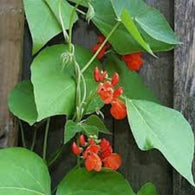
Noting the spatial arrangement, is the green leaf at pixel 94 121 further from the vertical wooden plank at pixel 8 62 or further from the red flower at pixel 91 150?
the vertical wooden plank at pixel 8 62

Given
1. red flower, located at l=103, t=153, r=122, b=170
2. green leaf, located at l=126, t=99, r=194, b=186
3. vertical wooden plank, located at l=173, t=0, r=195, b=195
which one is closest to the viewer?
green leaf, located at l=126, t=99, r=194, b=186

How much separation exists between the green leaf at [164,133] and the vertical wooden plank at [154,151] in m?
0.21

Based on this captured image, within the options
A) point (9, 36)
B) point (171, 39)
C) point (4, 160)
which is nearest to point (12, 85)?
point (9, 36)

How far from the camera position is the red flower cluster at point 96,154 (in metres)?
1.00

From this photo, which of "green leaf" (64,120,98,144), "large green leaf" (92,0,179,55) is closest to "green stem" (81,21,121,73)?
"large green leaf" (92,0,179,55)

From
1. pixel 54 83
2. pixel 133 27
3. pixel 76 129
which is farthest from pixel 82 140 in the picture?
pixel 133 27

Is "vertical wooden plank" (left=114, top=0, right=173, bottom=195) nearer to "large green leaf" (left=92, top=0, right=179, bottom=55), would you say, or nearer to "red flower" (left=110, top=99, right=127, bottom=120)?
"large green leaf" (left=92, top=0, right=179, bottom=55)

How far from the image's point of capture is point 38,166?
1.05 metres

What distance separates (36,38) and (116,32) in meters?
0.17

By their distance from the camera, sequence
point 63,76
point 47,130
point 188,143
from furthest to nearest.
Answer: point 47,130, point 63,76, point 188,143

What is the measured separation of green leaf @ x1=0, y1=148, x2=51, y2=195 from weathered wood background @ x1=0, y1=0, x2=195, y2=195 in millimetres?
158

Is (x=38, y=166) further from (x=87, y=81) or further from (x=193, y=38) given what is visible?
(x=193, y=38)

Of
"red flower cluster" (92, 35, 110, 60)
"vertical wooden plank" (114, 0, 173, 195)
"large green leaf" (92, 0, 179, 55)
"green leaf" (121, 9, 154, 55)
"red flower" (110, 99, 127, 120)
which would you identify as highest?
"green leaf" (121, 9, 154, 55)

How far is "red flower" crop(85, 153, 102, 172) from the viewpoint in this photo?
39.2 inches
